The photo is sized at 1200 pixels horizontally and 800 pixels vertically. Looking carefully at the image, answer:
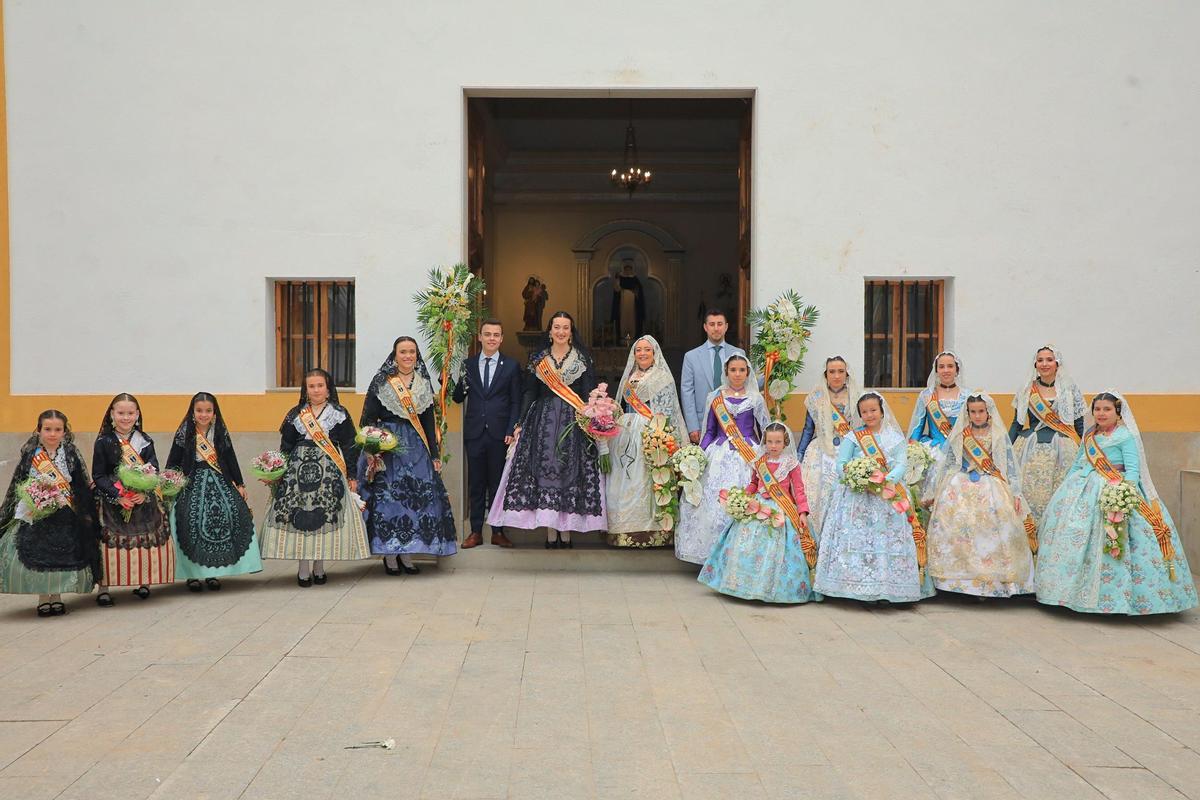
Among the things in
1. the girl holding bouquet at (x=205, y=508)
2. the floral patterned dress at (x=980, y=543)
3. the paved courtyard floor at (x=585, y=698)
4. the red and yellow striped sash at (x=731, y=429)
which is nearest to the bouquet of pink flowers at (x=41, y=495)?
the paved courtyard floor at (x=585, y=698)

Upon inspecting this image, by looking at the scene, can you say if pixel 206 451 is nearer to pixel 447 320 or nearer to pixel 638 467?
pixel 447 320

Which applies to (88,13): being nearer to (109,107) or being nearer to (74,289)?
(109,107)

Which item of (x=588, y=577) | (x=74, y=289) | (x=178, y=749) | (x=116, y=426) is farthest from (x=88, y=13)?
(x=178, y=749)

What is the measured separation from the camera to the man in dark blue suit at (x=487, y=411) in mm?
8352

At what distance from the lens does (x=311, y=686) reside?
5.07 m

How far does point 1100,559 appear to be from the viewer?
6660 millimetres

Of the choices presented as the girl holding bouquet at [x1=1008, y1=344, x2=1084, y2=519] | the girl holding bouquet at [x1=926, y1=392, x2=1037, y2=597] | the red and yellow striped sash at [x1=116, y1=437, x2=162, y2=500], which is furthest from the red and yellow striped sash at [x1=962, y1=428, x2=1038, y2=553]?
the red and yellow striped sash at [x1=116, y1=437, x2=162, y2=500]

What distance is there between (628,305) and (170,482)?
37.4ft

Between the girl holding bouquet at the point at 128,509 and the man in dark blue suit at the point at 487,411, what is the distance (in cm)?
233

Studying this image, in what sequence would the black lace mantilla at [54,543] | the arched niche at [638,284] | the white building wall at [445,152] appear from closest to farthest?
the black lace mantilla at [54,543]
the white building wall at [445,152]
the arched niche at [638,284]

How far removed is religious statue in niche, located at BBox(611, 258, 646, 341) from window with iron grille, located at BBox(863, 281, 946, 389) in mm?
8396

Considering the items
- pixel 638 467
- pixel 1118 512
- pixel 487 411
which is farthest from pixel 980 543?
pixel 487 411

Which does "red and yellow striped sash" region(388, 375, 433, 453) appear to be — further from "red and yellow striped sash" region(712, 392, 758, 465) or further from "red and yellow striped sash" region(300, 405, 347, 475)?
"red and yellow striped sash" region(712, 392, 758, 465)

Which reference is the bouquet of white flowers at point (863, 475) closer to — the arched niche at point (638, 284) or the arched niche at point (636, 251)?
the arched niche at point (638, 284)
